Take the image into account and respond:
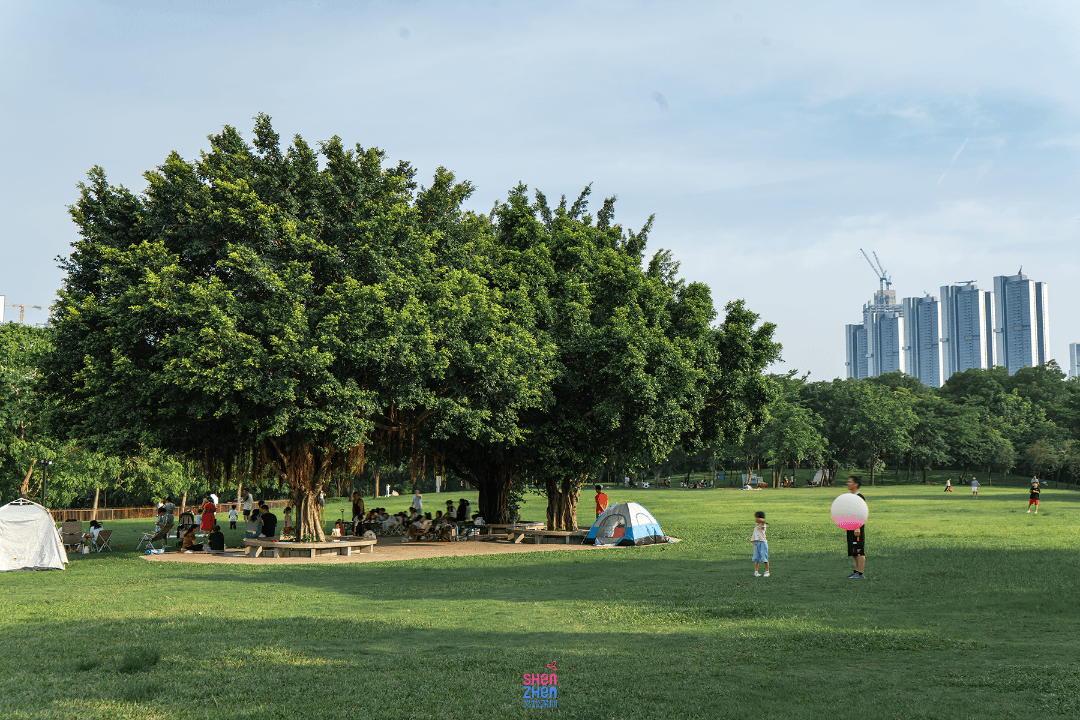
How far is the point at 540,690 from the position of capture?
24.9ft

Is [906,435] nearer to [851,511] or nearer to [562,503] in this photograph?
[562,503]

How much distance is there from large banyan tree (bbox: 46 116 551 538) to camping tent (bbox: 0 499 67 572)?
2724 mm

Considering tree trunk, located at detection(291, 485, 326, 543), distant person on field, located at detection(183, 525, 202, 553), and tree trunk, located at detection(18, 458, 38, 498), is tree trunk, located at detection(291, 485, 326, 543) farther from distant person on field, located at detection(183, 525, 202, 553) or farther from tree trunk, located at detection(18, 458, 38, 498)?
tree trunk, located at detection(18, 458, 38, 498)

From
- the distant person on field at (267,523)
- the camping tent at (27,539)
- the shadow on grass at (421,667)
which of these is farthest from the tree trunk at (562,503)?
the shadow on grass at (421,667)

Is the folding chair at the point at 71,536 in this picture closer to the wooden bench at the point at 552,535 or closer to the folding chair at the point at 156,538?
the folding chair at the point at 156,538

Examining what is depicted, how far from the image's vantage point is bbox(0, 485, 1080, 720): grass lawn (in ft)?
25.0

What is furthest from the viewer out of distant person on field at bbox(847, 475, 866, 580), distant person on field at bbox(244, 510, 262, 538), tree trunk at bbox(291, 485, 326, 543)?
distant person on field at bbox(244, 510, 262, 538)

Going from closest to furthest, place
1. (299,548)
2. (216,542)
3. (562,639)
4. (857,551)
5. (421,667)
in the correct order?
(421,667) < (562,639) < (857,551) < (299,548) < (216,542)

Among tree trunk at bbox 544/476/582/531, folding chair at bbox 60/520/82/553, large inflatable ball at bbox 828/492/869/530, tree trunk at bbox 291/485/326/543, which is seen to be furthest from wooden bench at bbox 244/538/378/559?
large inflatable ball at bbox 828/492/869/530

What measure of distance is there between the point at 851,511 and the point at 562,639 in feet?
27.3

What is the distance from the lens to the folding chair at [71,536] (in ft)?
84.2

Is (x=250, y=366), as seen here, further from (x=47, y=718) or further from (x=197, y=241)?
(x=47, y=718)

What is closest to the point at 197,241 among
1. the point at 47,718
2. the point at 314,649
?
the point at 314,649

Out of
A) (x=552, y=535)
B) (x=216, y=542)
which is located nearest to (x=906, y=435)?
(x=552, y=535)
